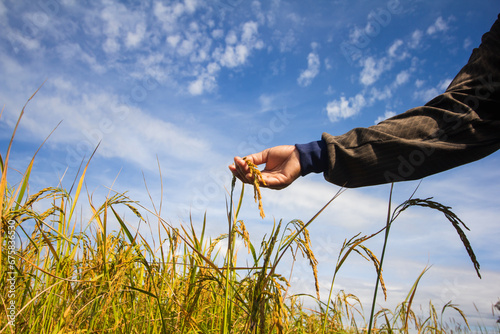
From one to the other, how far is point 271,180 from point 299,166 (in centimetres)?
22

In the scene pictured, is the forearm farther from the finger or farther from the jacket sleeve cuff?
the finger

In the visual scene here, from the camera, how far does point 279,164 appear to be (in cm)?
222

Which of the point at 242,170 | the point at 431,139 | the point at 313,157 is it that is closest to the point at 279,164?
the point at 313,157

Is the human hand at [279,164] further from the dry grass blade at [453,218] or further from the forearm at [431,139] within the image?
the dry grass blade at [453,218]

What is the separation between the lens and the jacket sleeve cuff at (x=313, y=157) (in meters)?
2.07

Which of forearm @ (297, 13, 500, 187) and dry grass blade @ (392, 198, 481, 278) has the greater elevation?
forearm @ (297, 13, 500, 187)

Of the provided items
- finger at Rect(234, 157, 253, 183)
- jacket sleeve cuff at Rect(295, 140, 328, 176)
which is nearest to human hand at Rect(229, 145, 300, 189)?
jacket sleeve cuff at Rect(295, 140, 328, 176)

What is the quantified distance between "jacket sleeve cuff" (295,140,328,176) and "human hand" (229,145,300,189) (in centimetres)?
3

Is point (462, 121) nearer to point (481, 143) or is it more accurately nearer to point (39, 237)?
point (481, 143)

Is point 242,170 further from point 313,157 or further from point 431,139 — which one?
point 431,139

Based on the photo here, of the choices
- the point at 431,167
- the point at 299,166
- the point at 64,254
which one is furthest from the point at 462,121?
the point at 64,254

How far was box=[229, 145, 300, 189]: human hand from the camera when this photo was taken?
2.00 meters

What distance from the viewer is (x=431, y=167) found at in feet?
6.61

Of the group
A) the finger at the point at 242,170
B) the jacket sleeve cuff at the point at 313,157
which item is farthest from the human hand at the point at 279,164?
the finger at the point at 242,170
